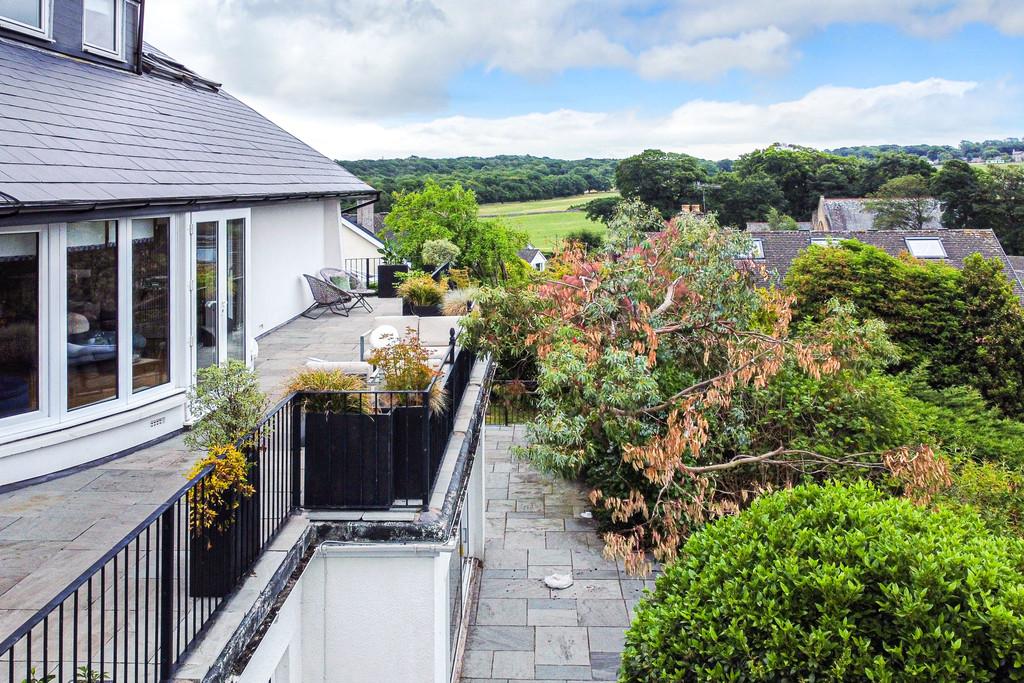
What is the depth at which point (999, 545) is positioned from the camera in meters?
4.93

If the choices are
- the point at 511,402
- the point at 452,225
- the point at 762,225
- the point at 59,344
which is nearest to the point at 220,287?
the point at 59,344

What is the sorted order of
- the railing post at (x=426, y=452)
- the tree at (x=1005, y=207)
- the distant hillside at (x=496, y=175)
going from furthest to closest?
1. the tree at (x=1005, y=207)
2. the distant hillside at (x=496, y=175)
3. the railing post at (x=426, y=452)

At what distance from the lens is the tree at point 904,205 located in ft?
Result: 198

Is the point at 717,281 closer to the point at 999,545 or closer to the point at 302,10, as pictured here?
the point at 999,545

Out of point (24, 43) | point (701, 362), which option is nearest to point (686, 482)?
point (701, 362)

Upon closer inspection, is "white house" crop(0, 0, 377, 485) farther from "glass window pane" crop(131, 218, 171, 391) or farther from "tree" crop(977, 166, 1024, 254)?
"tree" crop(977, 166, 1024, 254)

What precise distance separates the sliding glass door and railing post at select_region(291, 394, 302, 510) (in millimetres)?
3266

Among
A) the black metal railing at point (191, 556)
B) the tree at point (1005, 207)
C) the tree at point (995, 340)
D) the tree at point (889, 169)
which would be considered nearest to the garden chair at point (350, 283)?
the black metal railing at point (191, 556)

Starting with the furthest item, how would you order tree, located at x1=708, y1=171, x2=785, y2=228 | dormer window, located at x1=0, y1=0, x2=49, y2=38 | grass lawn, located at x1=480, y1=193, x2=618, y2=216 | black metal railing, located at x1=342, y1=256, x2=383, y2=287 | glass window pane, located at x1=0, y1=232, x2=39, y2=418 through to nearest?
1. tree, located at x1=708, y1=171, x2=785, y2=228
2. grass lawn, located at x1=480, y1=193, x2=618, y2=216
3. black metal railing, located at x1=342, y1=256, x2=383, y2=287
4. dormer window, located at x1=0, y1=0, x2=49, y2=38
5. glass window pane, located at x1=0, y1=232, x2=39, y2=418

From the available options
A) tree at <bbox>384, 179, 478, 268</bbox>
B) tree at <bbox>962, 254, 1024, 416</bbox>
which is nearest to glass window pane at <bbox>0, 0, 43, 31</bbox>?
tree at <bbox>384, 179, 478, 268</bbox>

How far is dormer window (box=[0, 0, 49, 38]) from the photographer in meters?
9.42

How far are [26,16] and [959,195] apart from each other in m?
67.9

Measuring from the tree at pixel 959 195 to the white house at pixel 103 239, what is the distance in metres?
64.5

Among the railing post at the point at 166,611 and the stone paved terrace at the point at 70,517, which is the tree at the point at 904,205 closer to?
the stone paved terrace at the point at 70,517
